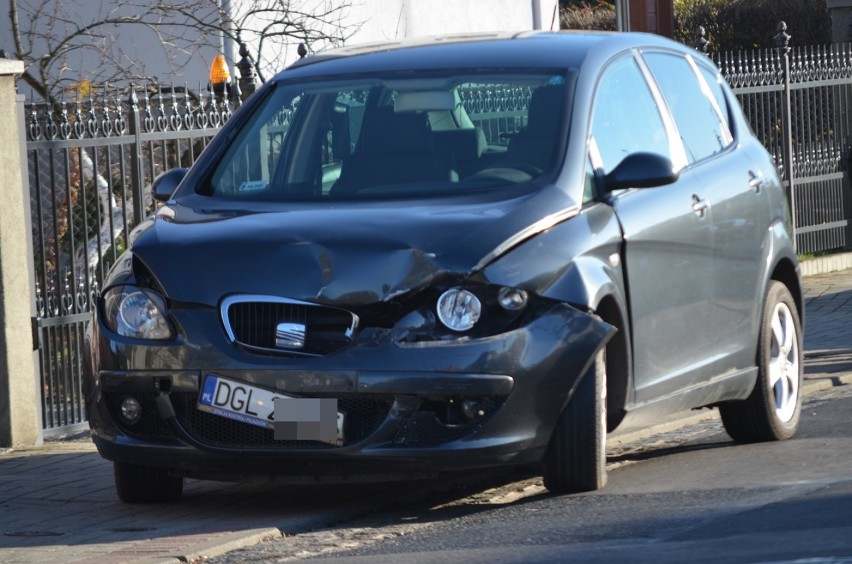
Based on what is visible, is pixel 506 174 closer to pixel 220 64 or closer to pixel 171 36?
pixel 220 64

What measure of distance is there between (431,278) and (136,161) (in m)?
3.97

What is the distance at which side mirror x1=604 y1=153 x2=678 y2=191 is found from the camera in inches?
281

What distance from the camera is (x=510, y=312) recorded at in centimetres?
648

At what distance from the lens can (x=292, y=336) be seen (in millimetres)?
6480

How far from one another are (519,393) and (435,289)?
0.48 meters

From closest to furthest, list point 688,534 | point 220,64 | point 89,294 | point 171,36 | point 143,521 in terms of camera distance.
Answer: point 688,534 → point 143,521 → point 89,294 → point 220,64 → point 171,36

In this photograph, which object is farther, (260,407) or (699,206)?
(699,206)

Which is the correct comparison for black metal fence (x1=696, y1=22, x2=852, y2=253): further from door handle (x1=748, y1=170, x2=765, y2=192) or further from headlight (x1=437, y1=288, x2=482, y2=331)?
headlight (x1=437, y1=288, x2=482, y2=331)

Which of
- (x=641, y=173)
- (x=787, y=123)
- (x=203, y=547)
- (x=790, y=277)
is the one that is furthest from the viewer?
(x=787, y=123)

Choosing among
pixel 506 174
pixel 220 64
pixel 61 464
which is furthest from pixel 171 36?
pixel 506 174

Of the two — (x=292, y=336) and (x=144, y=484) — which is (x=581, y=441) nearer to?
(x=292, y=336)

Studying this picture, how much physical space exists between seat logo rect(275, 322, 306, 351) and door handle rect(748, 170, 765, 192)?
2.76 m

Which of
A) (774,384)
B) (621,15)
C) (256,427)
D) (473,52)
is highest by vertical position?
(621,15)

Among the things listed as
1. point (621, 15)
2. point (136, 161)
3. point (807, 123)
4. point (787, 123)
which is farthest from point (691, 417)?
point (621, 15)
